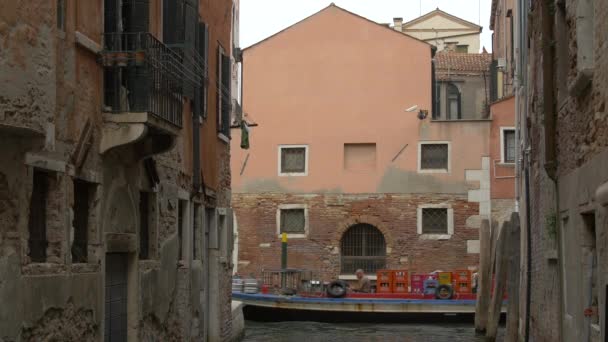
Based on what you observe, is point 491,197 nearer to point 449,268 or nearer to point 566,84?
point 449,268

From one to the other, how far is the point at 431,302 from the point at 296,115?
7.92m

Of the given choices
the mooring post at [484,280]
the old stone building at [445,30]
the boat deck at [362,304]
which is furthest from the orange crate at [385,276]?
the old stone building at [445,30]

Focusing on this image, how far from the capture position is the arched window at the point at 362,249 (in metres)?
29.6

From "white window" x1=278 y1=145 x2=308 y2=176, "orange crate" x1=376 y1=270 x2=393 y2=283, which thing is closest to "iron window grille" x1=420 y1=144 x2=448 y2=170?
"white window" x1=278 y1=145 x2=308 y2=176

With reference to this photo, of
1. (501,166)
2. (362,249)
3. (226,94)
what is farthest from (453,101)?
(226,94)

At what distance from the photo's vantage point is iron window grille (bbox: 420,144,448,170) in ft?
97.7

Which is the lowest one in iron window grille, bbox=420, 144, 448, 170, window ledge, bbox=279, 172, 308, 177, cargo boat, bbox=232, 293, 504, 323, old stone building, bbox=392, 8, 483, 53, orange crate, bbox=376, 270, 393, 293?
cargo boat, bbox=232, 293, 504, 323

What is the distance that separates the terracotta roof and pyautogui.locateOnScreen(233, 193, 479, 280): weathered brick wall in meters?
7.34

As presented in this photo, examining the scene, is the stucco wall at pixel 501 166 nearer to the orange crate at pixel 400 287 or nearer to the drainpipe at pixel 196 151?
the orange crate at pixel 400 287

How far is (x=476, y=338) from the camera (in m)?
21.3

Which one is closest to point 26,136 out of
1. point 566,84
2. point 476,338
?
point 566,84

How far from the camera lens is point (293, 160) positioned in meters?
30.7

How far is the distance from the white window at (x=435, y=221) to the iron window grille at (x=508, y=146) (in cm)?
204

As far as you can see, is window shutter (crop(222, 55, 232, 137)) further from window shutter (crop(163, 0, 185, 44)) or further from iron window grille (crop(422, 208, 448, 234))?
iron window grille (crop(422, 208, 448, 234))
